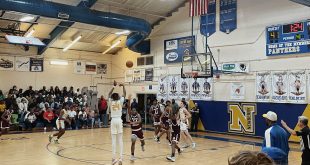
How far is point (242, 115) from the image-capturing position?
653 inches

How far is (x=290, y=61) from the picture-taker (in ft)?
48.8

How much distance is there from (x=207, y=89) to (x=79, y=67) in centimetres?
1011

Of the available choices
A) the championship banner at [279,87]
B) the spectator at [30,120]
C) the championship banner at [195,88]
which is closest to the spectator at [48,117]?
the spectator at [30,120]

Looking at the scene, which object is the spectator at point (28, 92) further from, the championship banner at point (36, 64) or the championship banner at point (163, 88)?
the championship banner at point (163, 88)

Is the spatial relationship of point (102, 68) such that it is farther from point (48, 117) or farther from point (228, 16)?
point (228, 16)

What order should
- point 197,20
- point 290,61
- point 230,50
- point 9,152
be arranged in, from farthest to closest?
point 197,20 → point 230,50 → point 290,61 → point 9,152

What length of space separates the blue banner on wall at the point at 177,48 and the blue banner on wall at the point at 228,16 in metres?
2.09

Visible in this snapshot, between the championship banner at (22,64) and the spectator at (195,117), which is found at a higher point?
the championship banner at (22,64)

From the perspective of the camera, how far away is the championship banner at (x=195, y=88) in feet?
61.1

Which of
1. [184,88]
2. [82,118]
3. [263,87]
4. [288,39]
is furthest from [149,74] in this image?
[288,39]

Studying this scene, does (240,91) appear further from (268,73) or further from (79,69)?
(79,69)

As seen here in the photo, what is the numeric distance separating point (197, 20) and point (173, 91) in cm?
438

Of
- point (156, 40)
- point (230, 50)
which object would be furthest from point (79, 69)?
point (230, 50)

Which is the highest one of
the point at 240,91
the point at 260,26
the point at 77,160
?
the point at 260,26
